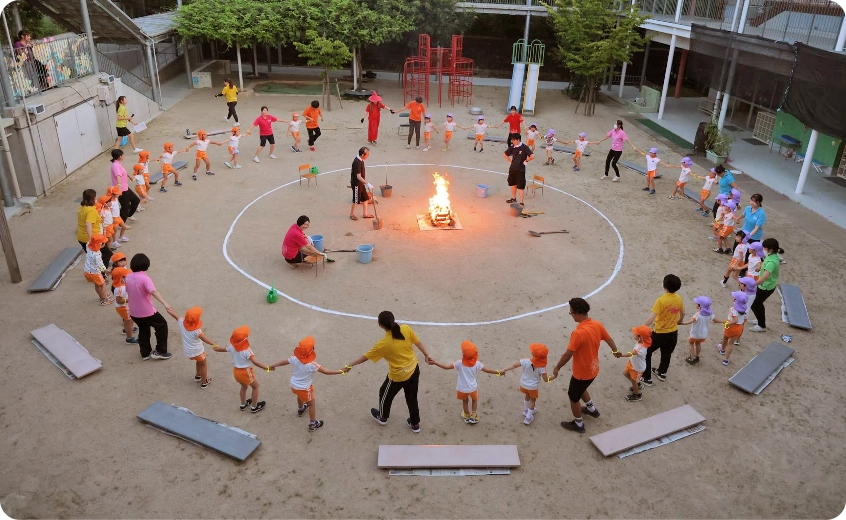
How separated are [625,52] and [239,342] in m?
23.5

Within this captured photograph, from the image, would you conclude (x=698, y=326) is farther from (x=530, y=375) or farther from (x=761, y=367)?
(x=530, y=375)


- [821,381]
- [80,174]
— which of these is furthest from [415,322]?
[80,174]

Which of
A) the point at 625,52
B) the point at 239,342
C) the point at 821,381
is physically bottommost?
the point at 821,381

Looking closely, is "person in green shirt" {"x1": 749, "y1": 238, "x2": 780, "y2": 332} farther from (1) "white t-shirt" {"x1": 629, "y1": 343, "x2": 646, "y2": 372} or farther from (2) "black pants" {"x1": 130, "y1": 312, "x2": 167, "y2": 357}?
(2) "black pants" {"x1": 130, "y1": 312, "x2": 167, "y2": 357}

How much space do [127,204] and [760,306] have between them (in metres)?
13.8

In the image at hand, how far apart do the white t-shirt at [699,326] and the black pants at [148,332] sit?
28.3ft

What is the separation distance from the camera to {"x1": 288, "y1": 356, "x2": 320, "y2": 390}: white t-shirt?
8164 mm

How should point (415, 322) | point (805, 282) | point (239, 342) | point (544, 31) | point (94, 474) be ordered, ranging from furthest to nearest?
point (544, 31) → point (805, 282) → point (415, 322) → point (239, 342) → point (94, 474)

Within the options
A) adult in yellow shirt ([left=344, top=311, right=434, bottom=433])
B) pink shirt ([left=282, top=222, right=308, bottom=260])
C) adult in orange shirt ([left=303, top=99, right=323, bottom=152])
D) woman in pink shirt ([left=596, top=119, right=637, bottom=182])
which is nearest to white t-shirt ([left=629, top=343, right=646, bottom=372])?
adult in yellow shirt ([left=344, top=311, right=434, bottom=433])

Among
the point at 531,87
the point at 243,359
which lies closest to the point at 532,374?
the point at 243,359

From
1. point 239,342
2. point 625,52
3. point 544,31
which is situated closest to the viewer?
point 239,342

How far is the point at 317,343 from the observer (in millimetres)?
10664

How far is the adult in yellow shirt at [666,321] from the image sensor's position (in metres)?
9.13

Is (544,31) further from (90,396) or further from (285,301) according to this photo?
(90,396)
